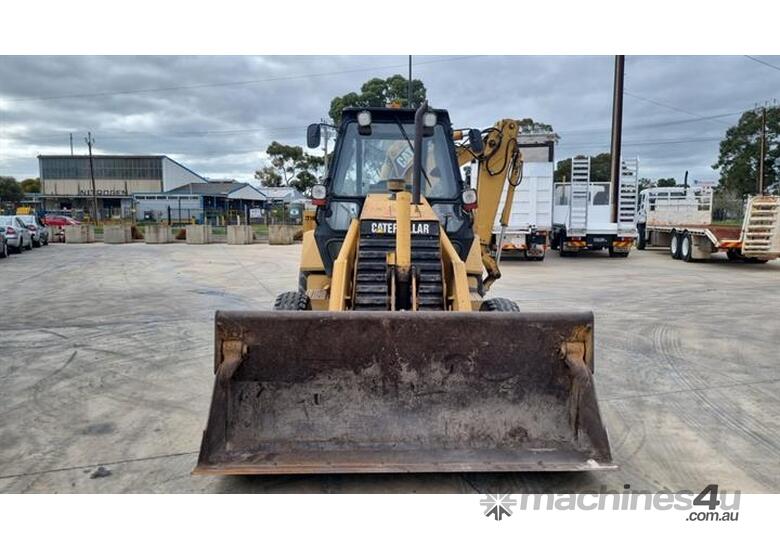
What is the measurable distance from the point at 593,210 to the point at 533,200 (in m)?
3.43

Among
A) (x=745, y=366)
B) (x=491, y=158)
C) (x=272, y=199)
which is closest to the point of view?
(x=745, y=366)

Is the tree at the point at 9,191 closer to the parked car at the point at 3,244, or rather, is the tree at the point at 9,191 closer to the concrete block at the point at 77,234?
the concrete block at the point at 77,234

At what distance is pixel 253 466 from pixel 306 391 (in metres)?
0.62

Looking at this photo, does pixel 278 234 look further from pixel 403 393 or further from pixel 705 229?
pixel 403 393

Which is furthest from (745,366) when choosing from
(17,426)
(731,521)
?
(17,426)

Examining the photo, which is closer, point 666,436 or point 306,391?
point 306,391

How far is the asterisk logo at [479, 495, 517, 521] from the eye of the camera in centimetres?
Answer: 319

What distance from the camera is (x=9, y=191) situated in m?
71.3

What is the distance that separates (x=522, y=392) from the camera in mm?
3662

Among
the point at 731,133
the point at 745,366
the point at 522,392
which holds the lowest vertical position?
the point at 745,366

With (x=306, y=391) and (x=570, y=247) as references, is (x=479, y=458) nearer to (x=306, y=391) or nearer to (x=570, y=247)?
(x=306, y=391)

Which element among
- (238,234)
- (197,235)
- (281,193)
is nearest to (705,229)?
(238,234)

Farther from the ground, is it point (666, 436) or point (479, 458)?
point (479, 458)

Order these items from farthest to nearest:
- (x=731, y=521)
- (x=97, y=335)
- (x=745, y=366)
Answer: (x=97, y=335) < (x=745, y=366) < (x=731, y=521)
